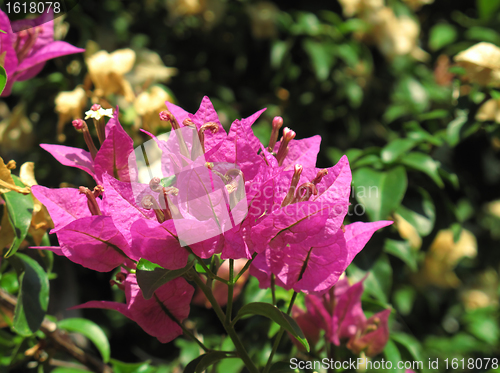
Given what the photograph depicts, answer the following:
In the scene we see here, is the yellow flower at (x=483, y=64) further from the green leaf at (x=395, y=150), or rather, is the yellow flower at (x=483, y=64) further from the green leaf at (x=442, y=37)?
the green leaf at (x=442, y=37)

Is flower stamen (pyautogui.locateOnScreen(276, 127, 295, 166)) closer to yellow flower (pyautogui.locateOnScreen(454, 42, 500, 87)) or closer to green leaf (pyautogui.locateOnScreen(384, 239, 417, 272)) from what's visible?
green leaf (pyautogui.locateOnScreen(384, 239, 417, 272))

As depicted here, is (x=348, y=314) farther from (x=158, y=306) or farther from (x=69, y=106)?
(x=69, y=106)

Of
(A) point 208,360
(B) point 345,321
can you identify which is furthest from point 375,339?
(A) point 208,360

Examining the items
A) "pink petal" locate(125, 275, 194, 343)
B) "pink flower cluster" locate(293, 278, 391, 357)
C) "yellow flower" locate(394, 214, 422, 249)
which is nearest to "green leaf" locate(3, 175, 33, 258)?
"pink petal" locate(125, 275, 194, 343)

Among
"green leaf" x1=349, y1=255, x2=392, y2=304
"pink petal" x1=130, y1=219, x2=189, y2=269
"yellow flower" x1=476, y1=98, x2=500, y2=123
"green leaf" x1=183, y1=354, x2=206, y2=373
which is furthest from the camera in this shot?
"yellow flower" x1=476, y1=98, x2=500, y2=123

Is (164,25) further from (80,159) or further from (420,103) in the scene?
(80,159)

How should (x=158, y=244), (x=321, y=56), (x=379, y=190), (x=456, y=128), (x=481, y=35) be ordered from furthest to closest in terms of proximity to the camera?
1. (x=481, y=35)
2. (x=321, y=56)
3. (x=456, y=128)
4. (x=379, y=190)
5. (x=158, y=244)
